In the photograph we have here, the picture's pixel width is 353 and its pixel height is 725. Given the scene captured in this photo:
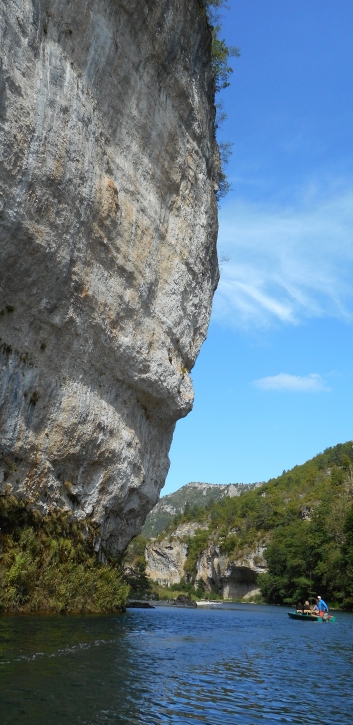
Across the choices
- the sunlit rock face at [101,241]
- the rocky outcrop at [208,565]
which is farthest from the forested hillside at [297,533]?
the sunlit rock face at [101,241]

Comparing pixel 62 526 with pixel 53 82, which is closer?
pixel 53 82

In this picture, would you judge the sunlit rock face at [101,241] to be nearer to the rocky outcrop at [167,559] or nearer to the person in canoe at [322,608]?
the person in canoe at [322,608]

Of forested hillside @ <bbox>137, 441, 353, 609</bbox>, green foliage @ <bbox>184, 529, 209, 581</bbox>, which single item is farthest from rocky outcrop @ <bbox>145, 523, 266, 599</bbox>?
forested hillside @ <bbox>137, 441, 353, 609</bbox>

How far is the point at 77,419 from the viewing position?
21.8 metres

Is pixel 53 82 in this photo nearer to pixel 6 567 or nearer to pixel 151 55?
pixel 151 55

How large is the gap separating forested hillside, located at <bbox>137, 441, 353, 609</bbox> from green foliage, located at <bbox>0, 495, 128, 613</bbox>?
3061 centimetres

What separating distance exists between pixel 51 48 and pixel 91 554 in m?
18.0

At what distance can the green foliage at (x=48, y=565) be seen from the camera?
18812 mm

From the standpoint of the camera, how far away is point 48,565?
2064 cm

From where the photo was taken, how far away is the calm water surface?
8062mm

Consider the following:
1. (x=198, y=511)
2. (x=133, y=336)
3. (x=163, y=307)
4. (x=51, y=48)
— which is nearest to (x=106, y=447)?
(x=133, y=336)

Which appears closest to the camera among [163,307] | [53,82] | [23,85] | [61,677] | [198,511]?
[61,677]

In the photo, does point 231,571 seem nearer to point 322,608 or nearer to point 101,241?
point 322,608

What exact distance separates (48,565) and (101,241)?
11056 millimetres
